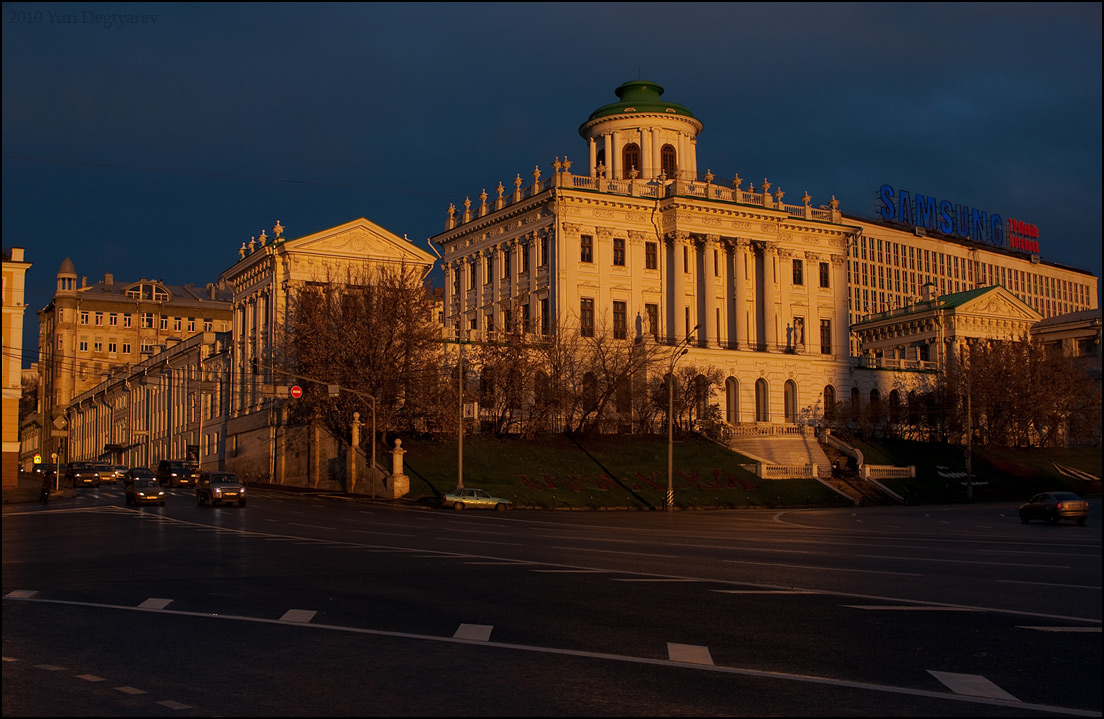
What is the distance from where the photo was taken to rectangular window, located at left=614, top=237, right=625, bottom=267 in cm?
8669

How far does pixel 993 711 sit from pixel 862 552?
52.7ft

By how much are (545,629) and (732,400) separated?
76.0 m

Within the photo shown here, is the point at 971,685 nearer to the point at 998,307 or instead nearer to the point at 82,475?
the point at 82,475

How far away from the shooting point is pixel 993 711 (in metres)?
9.55

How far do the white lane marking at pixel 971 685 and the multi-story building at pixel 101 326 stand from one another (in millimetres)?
142049

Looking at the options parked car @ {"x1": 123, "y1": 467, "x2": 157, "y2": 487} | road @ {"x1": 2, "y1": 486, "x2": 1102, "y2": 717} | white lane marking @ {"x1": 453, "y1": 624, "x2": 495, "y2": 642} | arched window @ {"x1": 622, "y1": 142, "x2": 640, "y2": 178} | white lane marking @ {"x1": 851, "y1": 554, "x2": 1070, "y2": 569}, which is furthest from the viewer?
arched window @ {"x1": 622, "y1": 142, "x2": 640, "y2": 178}

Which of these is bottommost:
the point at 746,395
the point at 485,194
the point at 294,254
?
the point at 746,395

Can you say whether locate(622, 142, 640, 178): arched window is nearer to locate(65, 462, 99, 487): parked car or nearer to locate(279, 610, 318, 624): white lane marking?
locate(65, 462, 99, 487): parked car

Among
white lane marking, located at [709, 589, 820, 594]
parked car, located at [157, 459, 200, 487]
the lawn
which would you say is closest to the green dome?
the lawn

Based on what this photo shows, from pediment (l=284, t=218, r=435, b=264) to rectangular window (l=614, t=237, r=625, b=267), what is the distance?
16.0 meters

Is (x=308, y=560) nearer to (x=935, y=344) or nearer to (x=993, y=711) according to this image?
(x=993, y=711)

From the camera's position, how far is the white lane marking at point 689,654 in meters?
11.6

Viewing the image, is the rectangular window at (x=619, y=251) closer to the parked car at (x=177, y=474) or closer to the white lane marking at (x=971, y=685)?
the parked car at (x=177, y=474)

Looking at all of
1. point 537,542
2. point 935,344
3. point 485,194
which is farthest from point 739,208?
point 537,542
